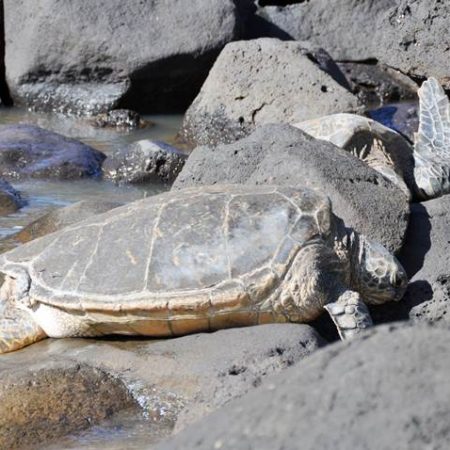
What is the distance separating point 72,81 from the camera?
1408cm

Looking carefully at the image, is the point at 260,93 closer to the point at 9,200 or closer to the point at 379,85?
the point at 9,200

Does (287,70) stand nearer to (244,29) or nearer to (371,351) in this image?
(244,29)

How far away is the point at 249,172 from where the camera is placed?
20.3ft

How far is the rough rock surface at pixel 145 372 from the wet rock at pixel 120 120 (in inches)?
335

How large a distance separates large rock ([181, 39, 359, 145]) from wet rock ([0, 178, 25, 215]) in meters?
2.96

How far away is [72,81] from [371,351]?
1191 centimetres

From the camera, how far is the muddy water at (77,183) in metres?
8.96

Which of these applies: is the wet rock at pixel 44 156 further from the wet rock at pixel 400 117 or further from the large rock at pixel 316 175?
the large rock at pixel 316 175

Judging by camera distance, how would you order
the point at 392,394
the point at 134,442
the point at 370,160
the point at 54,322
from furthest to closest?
the point at 370,160 < the point at 54,322 < the point at 134,442 < the point at 392,394

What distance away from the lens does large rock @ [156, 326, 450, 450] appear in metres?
2.34

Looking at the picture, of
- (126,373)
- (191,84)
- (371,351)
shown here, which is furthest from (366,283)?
(191,84)

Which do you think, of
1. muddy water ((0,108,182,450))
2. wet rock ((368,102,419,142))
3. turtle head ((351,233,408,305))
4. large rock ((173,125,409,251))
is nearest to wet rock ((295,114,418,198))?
large rock ((173,125,409,251))

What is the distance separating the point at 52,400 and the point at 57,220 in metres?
3.02

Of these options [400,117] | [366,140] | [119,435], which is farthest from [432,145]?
[400,117]
